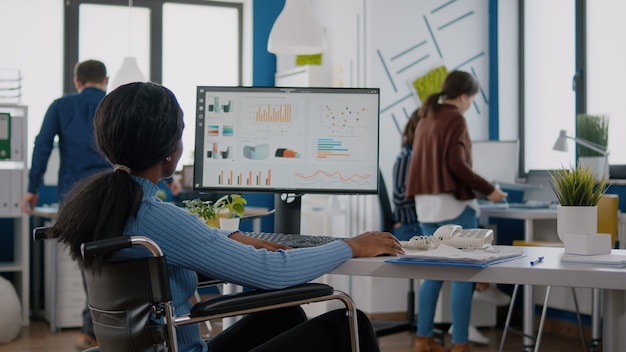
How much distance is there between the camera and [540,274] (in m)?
1.87

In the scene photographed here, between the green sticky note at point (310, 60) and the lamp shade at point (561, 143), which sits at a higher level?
the green sticky note at point (310, 60)

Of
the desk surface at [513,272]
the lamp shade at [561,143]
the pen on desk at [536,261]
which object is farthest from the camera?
the lamp shade at [561,143]

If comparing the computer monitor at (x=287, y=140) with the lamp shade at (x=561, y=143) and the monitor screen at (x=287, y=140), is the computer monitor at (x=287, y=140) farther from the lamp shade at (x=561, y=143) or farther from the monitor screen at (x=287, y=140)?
the lamp shade at (x=561, y=143)

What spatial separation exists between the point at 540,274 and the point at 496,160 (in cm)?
332

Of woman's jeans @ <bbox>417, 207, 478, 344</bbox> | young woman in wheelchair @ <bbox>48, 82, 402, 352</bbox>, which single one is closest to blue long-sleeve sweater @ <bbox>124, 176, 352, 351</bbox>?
young woman in wheelchair @ <bbox>48, 82, 402, 352</bbox>

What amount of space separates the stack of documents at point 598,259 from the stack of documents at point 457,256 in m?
0.12

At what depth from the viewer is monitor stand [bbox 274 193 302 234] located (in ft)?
8.43

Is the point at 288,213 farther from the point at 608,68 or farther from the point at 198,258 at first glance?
the point at 608,68

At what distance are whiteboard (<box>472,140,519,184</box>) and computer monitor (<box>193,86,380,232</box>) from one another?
2666 mm

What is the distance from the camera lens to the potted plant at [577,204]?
7.10 ft

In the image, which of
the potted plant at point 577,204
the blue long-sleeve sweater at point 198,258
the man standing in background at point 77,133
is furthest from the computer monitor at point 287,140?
the man standing in background at point 77,133

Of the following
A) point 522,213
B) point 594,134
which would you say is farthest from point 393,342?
point 594,134

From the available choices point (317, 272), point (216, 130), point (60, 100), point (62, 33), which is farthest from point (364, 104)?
point (62, 33)

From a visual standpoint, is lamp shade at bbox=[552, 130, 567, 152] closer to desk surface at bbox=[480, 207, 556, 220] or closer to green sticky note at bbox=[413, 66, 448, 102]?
desk surface at bbox=[480, 207, 556, 220]
